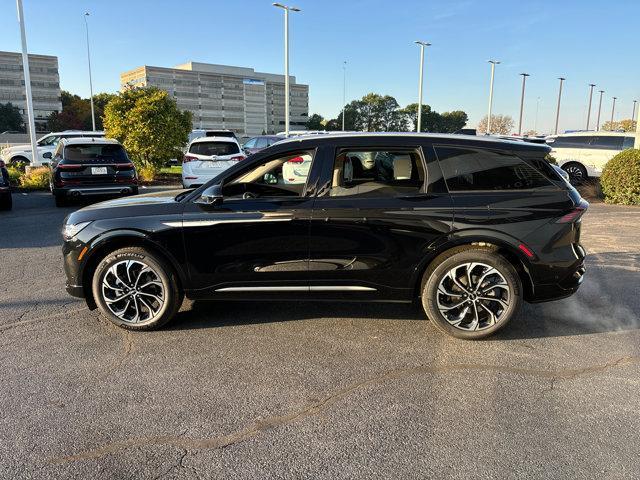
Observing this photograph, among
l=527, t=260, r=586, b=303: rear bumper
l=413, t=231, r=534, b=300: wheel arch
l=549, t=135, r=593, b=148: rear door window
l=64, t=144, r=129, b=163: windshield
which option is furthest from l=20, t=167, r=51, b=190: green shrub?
l=549, t=135, r=593, b=148: rear door window

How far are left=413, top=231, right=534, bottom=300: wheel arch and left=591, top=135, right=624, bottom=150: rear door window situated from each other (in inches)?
583

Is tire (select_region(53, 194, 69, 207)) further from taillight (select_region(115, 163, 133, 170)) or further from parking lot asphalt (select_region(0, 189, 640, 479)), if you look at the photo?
parking lot asphalt (select_region(0, 189, 640, 479))

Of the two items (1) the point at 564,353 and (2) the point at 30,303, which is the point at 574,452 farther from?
(2) the point at 30,303

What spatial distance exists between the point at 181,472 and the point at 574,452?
2.13 m

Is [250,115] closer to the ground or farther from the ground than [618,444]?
farther from the ground

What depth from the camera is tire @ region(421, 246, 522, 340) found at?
13.5ft

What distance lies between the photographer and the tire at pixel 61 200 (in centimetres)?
1166

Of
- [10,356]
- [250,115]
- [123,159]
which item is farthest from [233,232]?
[250,115]

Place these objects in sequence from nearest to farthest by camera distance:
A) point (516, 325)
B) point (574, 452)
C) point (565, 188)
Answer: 1. point (574, 452)
2. point (565, 188)
3. point (516, 325)

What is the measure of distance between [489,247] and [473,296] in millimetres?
433

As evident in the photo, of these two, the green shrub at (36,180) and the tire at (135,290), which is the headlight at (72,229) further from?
the green shrub at (36,180)

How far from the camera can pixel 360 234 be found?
412 centimetres

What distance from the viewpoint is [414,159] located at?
4230 millimetres

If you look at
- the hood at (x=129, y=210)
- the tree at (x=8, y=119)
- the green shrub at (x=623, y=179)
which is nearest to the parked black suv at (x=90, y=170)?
the hood at (x=129, y=210)
